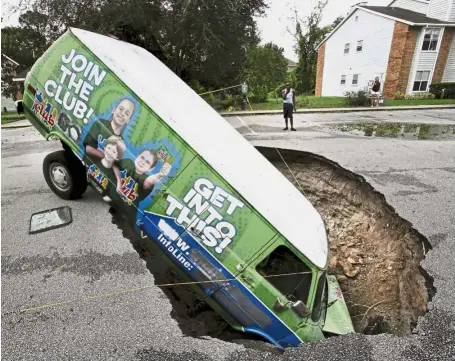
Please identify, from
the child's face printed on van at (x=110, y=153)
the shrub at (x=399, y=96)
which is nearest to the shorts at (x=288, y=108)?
the child's face printed on van at (x=110, y=153)

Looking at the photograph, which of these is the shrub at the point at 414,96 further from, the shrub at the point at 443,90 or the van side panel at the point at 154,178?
the van side panel at the point at 154,178

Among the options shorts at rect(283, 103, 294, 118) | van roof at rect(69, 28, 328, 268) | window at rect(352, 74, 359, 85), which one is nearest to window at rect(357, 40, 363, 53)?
window at rect(352, 74, 359, 85)

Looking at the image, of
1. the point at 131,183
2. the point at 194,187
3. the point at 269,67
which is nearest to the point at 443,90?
the point at 269,67

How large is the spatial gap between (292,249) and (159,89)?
2.92 meters

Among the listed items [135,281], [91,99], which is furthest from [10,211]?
[135,281]

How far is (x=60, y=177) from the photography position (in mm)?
5555

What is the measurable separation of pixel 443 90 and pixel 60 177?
1112 inches

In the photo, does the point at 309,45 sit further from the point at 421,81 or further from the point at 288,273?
the point at 288,273

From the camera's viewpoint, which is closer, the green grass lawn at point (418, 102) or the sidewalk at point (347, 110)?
the sidewalk at point (347, 110)

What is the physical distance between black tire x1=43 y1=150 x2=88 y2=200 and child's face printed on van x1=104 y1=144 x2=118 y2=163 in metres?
1.66

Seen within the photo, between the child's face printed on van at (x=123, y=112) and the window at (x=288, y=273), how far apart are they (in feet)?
8.72

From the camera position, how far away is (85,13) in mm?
15352

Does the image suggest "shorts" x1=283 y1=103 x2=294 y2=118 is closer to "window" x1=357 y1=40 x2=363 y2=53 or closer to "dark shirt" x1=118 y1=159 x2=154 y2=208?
"dark shirt" x1=118 y1=159 x2=154 y2=208

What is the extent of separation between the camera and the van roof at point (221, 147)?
328cm
